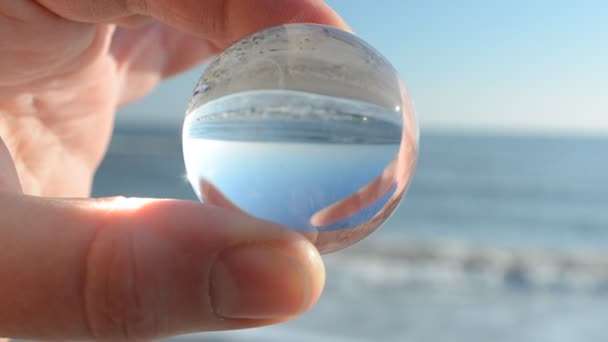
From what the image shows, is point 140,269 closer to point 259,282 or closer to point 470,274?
point 259,282

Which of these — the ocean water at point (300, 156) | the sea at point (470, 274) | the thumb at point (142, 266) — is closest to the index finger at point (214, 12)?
the ocean water at point (300, 156)

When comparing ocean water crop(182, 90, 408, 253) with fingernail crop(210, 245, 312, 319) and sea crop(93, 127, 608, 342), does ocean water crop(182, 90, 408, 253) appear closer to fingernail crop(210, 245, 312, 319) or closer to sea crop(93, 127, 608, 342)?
fingernail crop(210, 245, 312, 319)

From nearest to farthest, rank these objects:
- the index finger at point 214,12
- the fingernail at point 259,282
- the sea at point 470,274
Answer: the fingernail at point 259,282 → the index finger at point 214,12 → the sea at point 470,274

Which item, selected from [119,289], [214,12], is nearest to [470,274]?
[214,12]

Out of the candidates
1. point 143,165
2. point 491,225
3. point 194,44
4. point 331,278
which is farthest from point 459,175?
point 194,44

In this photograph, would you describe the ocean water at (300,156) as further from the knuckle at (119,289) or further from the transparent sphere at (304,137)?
the knuckle at (119,289)

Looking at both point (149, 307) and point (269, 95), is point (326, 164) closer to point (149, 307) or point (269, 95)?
point (269, 95)
